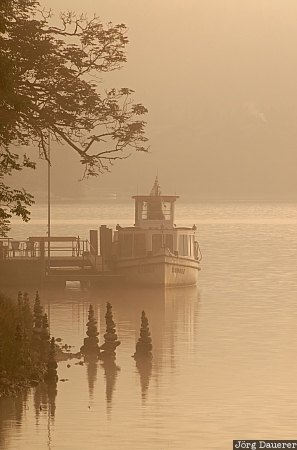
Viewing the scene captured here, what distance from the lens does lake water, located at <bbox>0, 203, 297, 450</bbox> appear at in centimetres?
3297

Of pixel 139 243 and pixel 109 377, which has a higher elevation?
pixel 139 243

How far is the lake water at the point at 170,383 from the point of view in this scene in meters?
33.0

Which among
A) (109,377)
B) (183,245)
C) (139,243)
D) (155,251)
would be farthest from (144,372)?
(183,245)

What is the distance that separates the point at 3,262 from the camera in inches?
3063

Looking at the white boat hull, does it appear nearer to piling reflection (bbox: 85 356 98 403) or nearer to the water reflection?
the water reflection

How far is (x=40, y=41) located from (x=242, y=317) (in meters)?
25.9

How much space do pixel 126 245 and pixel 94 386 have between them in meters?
41.2

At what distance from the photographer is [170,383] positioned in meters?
41.9

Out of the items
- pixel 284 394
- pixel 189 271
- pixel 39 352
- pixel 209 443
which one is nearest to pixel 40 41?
pixel 39 352

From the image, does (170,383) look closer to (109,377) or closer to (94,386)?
(109,377)

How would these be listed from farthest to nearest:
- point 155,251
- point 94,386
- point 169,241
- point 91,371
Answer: point 169,241 → point 155,251 → point 91,371 → point 94,386

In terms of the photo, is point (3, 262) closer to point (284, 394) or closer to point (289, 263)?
point (284, 394)

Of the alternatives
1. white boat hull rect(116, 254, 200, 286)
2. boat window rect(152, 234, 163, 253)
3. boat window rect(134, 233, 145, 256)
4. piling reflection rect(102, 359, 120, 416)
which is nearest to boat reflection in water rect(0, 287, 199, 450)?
piling reflection rect(102, 359, 120, 416)

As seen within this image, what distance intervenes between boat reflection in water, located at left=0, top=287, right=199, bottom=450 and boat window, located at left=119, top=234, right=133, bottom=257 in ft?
36.6
